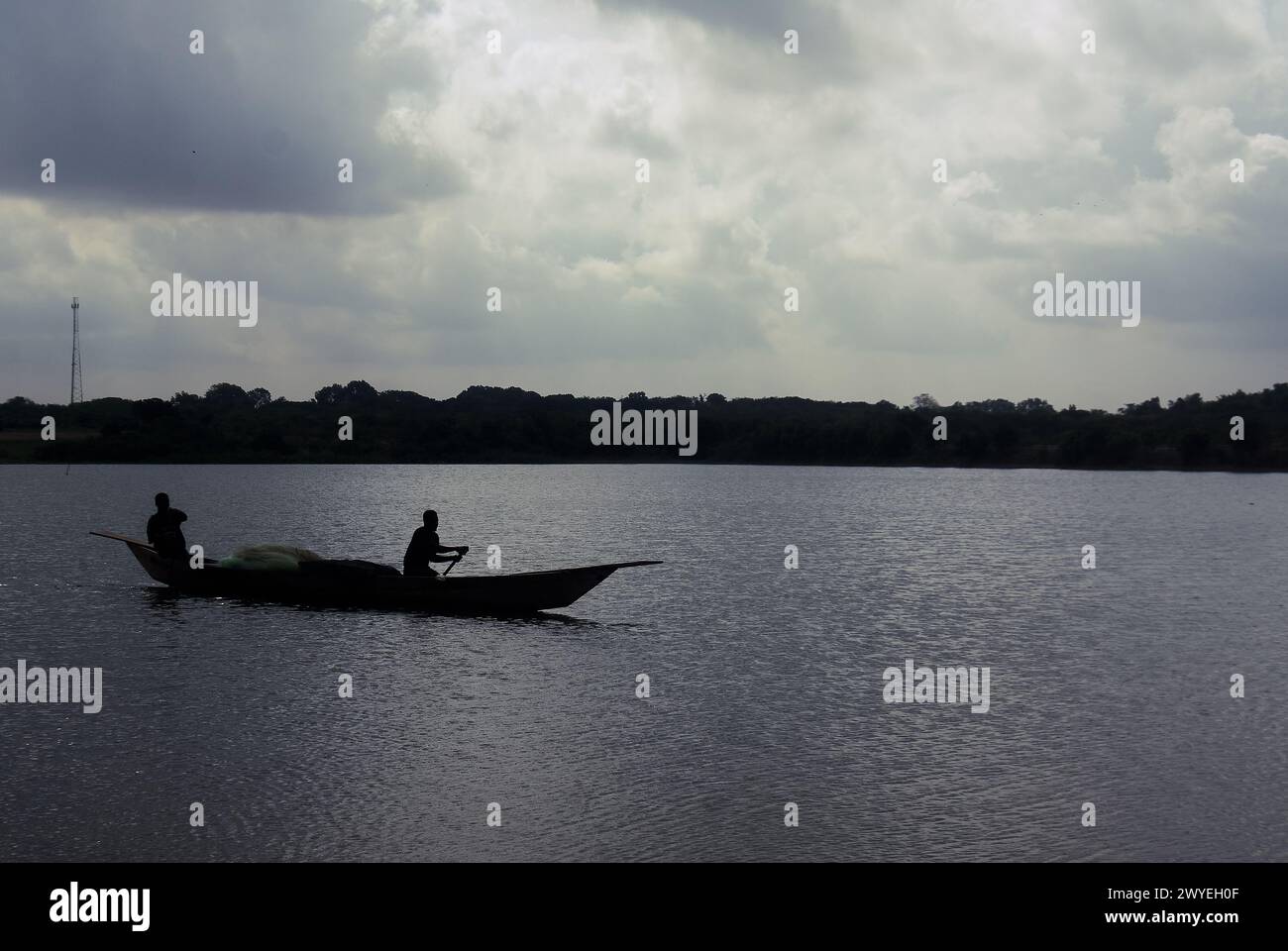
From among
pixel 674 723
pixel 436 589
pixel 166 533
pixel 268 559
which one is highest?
pixel 166 533

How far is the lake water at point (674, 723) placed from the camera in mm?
12383

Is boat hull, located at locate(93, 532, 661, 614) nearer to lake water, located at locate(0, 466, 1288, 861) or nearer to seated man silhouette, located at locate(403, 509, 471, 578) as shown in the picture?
seated man silhouette, located at locate(403, 509, 471, 578)

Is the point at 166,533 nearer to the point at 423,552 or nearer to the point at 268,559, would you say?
the point at 268,559

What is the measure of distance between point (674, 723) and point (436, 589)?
36.1 ft

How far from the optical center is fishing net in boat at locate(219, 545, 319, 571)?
2941 cm

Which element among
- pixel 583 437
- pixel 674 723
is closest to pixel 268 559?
pixel 674 723

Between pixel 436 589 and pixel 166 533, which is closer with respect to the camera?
pixel 436 589

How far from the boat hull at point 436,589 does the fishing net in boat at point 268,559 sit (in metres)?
0.15

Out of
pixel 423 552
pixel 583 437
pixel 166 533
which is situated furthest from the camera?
pixel 583 437

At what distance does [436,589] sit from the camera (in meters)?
27.4

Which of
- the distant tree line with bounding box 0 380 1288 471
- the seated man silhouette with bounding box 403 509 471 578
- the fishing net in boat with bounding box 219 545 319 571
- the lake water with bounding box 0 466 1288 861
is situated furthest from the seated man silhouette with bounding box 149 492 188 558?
the distant tree line with bounding box 0 380 1288 471
